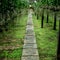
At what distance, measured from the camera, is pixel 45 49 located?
10.6 m

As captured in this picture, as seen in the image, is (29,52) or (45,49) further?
(45,49)

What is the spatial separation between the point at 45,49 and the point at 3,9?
21.5 ft

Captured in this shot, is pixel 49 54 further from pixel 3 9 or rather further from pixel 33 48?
pixel 3 9

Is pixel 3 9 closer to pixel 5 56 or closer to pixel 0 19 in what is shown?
pixel 0 19

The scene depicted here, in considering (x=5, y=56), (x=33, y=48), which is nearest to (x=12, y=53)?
(x=5, y=56)

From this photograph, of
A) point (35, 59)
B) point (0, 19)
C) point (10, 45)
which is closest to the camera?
point (35, 59)

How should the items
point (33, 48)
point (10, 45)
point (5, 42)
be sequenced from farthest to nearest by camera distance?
point (5, 42)
point (10, 45)
point (33, 48)

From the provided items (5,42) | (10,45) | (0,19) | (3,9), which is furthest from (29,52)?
(3,9)

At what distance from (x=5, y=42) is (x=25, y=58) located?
3996 mm

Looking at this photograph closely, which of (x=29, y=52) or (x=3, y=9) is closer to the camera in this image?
(x=29, y=52)

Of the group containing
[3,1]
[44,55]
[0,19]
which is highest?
[3,1]

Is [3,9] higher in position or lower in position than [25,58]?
higher

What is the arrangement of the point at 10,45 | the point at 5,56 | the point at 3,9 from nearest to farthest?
the point at 5,56 < the point at 10,45 < the point at 3,9

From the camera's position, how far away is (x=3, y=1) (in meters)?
15.1
